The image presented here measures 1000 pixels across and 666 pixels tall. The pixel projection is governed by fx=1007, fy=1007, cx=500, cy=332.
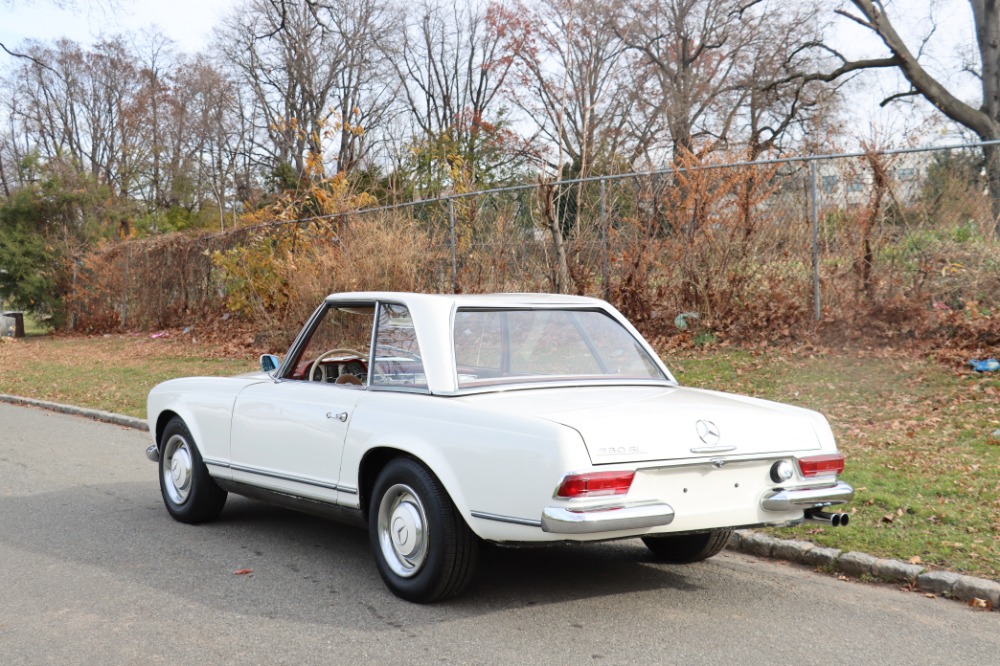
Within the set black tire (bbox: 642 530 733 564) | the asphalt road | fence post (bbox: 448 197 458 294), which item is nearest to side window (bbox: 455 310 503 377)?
the asphalt road

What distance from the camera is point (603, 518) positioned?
4.25 m

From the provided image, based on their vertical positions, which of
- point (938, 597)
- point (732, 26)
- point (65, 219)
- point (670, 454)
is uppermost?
point (732, 26)

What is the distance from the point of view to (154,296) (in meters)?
28.0

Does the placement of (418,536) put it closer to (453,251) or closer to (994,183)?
(994,183)

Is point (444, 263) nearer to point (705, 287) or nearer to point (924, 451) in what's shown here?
point (705, 287)

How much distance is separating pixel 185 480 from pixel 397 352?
236 centimetres

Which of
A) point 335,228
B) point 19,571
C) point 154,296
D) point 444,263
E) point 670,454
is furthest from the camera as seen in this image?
point 154,296

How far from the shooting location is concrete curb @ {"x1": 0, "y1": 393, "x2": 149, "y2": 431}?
12.4m

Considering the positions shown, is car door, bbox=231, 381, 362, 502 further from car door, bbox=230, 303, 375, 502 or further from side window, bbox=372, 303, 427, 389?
side window, bbox=372, 303, 427, 389

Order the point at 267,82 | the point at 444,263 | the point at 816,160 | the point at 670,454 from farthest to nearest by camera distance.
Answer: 1. the point at 267,82
2. the point at 444,263
3. the point at 816,160
4. the point at 670,454

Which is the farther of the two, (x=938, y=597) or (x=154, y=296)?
(x=154, y=296)

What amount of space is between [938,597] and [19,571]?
16.4ft

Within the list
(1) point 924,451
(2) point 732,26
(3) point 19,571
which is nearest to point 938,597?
(1) point 924,451

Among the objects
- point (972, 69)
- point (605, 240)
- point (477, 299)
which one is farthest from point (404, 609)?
point (972, 69)
